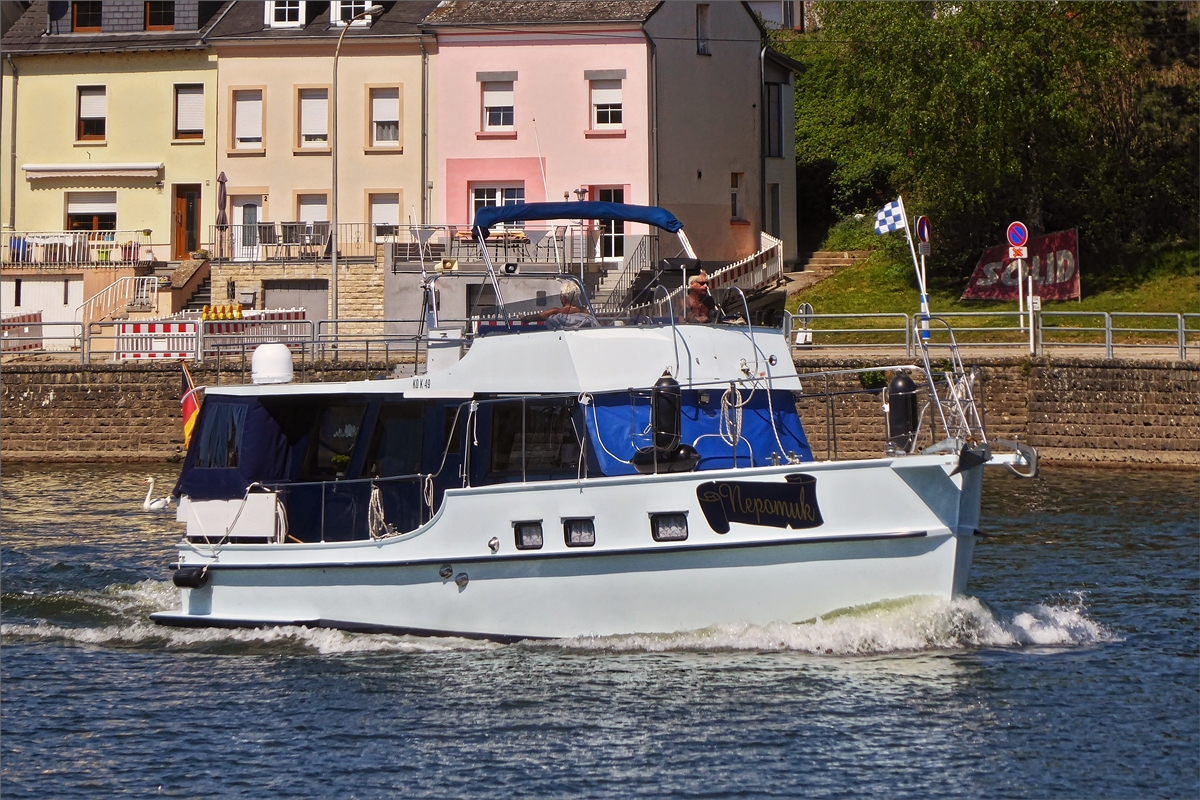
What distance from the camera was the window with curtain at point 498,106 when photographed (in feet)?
128

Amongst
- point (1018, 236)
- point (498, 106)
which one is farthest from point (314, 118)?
point (1018, 236)

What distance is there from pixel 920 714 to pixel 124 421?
2345cm

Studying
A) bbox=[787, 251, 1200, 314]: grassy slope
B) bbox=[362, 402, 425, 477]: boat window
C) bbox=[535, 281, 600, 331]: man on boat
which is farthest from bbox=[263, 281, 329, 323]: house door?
bbox=[535, 281, 600, 331]: man on boat

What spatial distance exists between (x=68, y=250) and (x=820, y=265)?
20784 millimetres

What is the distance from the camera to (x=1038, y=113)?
119ft

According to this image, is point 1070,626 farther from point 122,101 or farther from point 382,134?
point 122,101

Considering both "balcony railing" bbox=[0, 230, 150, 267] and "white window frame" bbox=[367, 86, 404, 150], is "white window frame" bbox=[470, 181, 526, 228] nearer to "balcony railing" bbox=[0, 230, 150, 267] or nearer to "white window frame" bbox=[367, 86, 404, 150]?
"white window frame" bbox=[367, 86, 404, 150]

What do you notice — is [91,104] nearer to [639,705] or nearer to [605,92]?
[605,92]

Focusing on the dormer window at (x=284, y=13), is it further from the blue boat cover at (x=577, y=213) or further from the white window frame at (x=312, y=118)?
the blue boat cover at (x=577, y=213)

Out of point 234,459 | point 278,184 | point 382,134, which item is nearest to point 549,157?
point 382,134

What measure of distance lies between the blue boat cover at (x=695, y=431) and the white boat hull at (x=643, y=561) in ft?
2.95

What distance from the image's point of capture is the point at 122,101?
41531mm

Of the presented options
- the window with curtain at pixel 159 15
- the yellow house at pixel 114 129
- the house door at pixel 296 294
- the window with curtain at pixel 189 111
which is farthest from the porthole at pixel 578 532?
the window with curtain at pixel 159 15

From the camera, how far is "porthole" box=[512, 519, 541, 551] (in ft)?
45.4
